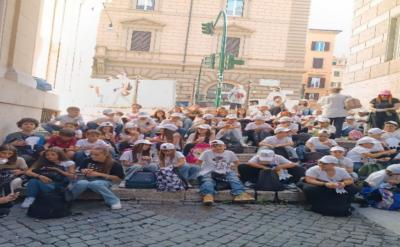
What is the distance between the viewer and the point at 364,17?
16.6 meters

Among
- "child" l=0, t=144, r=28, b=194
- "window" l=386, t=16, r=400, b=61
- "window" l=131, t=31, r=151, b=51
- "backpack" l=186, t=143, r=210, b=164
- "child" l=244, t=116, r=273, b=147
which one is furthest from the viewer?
"window" l=131, t=31, r=151, b=51

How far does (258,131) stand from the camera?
10688 mm

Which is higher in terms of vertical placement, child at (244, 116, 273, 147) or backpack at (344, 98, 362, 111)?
backpack at (344, 98, 362, 111)

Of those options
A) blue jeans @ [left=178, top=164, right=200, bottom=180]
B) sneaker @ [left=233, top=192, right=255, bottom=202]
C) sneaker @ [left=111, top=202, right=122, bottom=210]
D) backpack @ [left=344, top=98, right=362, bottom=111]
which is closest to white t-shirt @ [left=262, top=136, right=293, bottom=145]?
blue jeans @ [left=178, top=164, right=200, bottom=180]

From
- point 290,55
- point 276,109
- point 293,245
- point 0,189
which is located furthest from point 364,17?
point 290,55

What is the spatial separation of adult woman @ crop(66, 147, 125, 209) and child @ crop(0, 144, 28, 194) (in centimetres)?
81

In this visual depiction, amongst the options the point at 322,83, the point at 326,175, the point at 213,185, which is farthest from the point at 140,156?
the point at 322,83

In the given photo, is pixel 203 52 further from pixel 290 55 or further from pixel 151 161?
pixel 151 161

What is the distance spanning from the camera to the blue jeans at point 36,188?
6070 millimetres

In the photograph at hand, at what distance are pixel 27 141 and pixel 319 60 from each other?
187ft

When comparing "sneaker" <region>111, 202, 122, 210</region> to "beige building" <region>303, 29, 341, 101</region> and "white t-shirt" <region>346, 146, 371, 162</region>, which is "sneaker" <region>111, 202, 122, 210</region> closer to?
"white t-shirt" <region>346, 146, 371, 162</region>

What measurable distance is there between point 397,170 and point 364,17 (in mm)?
11196

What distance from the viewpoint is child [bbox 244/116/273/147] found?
10625 mm

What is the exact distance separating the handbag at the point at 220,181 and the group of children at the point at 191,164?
0.7 inches
